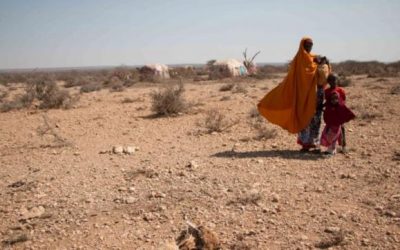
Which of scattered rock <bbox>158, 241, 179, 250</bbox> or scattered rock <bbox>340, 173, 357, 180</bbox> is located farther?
scattered rock <bbox>340, 173, 357, 180</bbox>

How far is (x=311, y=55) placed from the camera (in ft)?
20.4

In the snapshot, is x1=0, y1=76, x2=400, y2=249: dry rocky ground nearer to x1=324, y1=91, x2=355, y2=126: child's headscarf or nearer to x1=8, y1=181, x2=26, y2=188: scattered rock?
x1=8, y1=181, x2=26, y2=188: scattered rock

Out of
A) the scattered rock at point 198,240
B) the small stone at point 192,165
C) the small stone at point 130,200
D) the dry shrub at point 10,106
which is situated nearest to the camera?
the scattered rock at point 198,240

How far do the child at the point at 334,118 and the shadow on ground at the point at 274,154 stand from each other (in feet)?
0.79

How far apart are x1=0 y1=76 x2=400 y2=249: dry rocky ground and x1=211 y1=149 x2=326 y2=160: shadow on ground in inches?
0.6

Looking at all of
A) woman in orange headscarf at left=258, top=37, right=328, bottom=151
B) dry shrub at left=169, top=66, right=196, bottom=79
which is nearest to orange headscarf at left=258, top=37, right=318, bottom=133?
woman in orange headscarf at left=258, top=37, right=328, bottom=151

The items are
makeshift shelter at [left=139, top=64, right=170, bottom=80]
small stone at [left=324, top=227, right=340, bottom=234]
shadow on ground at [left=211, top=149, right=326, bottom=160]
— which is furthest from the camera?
makeshift shelter at [left=139, top=64, right=170, bottom=80]

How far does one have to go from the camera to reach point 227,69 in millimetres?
28797

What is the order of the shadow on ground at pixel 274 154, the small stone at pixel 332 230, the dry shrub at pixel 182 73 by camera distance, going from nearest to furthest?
the small stone at pixel 332 230 < the shadow on ground at pixel 274 154 < the dry shrub at pixel 182 73

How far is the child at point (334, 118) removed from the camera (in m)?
6.03

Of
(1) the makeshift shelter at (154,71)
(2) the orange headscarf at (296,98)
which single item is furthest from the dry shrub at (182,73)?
(2) the orange headscarf at (296,98)

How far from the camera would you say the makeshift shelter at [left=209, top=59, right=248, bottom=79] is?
28.7m

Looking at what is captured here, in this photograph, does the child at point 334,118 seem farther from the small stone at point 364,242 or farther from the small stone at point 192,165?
the small stone at point 364,242

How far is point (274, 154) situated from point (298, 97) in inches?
38.1
